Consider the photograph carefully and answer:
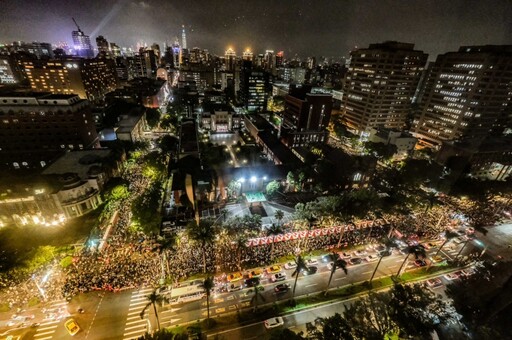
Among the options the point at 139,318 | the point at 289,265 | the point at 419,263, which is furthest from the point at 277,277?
the point at 419,263

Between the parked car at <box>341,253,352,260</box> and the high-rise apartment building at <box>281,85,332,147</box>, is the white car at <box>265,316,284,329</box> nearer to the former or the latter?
the parked car at <box>341,253,352,260</box>

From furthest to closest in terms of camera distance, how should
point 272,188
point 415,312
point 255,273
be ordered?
1. point 272,188
2. point 255,273
3. point 415,312

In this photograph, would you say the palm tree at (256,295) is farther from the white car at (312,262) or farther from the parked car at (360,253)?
the parked car at (360,253)

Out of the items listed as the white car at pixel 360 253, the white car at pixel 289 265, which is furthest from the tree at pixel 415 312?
the white car at pixel 289 265

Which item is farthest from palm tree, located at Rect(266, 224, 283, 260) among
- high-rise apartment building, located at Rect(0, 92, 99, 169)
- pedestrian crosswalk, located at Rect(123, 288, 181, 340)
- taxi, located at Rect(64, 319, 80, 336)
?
high-rise apartment building, located at Rect(0, 92, 99, 169)

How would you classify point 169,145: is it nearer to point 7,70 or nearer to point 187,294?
point 187,294

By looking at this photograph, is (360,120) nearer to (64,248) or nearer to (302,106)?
(302,106)
